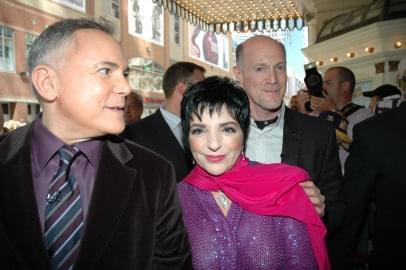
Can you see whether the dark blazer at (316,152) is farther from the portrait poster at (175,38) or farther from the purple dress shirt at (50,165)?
the portrait poster at (175,38)

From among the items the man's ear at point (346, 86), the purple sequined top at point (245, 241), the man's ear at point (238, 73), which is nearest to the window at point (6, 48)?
the man's ear at point (238, 73)

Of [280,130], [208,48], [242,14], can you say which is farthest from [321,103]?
[208,48]

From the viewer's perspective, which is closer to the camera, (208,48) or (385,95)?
(385,95)

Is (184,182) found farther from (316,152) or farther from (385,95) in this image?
(385,95)

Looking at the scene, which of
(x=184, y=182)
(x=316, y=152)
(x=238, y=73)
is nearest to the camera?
(x=184, y=182)

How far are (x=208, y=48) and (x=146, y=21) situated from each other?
5.59m

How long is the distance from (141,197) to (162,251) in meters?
0.24

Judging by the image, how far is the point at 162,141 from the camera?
133 inches

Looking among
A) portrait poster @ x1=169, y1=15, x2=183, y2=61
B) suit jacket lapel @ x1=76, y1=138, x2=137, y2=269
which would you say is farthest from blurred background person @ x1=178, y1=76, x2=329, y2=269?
portrait poster @ x1=169, y1=15, x2=183, y2=61

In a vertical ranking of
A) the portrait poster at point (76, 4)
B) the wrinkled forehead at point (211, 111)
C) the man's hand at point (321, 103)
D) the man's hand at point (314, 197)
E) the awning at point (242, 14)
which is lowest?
the man's hand at point (314, 197)

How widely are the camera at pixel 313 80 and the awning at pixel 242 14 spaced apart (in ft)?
11.5

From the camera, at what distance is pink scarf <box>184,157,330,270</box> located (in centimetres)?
171

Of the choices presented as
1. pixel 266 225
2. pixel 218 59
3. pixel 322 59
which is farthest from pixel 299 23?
pixel 266 225

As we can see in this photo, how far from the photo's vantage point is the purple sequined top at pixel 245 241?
64.1 inches
